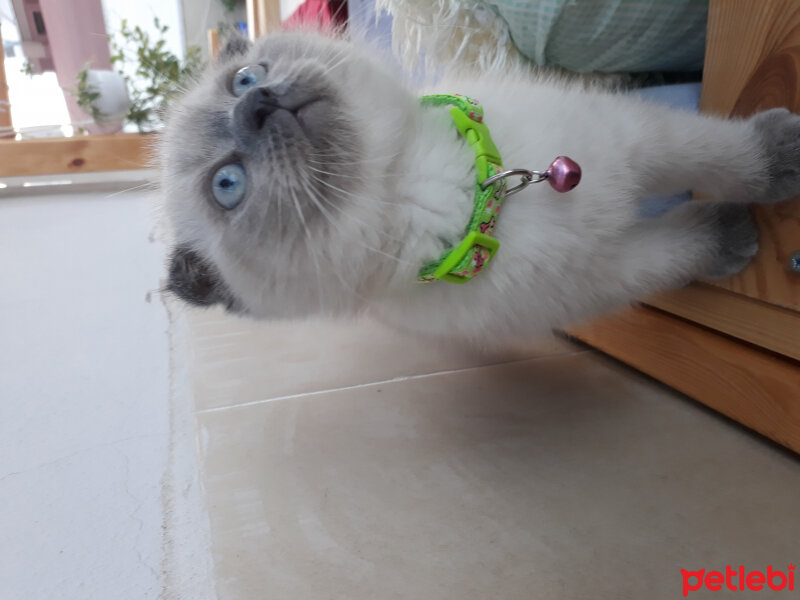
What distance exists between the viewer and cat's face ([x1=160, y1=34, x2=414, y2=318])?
0.58 metres

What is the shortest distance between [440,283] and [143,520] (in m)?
0.50

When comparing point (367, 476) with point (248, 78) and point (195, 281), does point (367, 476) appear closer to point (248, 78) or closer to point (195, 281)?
point (195, 281)

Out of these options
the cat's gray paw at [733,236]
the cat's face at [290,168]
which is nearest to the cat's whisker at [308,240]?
the cat's face at [290,168]

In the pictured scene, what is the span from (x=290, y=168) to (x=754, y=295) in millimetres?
629

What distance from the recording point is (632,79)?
0.99m

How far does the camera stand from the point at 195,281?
70cm

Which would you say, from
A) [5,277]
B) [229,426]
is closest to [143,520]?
[229,426]

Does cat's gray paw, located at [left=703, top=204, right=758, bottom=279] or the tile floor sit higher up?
cat's gray paw, located at [left=703, top=204, right=758, bottom=279]

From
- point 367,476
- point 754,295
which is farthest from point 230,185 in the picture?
point 754,295

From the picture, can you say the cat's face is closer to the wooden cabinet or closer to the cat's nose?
the cat's nose

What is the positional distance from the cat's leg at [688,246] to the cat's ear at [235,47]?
1.76 feet

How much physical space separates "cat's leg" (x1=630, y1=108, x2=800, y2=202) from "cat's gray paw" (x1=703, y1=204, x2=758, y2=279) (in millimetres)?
49

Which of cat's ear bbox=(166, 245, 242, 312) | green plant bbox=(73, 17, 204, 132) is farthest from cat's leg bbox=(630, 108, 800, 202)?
green plant bbox=(73, 17, 204, 132)

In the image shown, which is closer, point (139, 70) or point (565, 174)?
point (565, 174)
